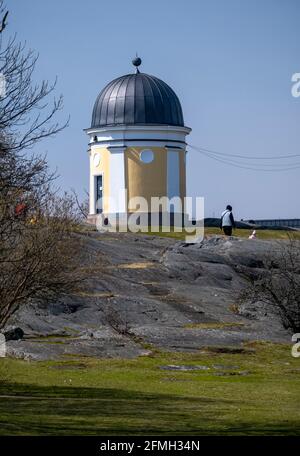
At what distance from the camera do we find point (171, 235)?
6169cm

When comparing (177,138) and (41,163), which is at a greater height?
(177,138)

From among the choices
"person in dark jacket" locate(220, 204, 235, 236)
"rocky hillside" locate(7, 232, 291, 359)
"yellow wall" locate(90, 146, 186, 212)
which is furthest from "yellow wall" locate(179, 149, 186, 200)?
A: "rocky hillside" locate(7, 232, 291, 359)

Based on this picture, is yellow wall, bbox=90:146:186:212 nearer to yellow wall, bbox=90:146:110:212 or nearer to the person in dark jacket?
yellow wall, bbox=90:146:110:212

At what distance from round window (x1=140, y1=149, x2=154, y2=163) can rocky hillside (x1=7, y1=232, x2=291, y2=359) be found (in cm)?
1192

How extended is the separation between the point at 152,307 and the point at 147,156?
25266 millimetres

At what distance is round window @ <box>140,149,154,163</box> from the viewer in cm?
6869

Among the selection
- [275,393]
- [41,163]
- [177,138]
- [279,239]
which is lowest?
[275,393]

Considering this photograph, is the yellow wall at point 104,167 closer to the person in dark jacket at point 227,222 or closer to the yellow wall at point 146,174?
the yellow wall at point 146,174

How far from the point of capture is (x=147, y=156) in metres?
69.0

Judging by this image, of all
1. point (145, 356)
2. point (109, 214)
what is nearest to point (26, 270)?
point (145, 356)

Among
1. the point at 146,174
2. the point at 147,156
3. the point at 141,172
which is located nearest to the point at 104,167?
the point at 141,172
